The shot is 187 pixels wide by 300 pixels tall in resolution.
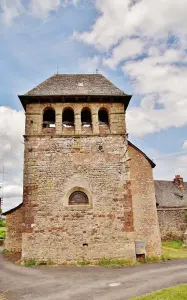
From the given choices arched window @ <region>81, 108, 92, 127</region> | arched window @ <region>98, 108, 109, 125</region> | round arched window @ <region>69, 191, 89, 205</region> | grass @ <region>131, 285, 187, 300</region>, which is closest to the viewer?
grass @ <region>131, 285, 187, 300</region>

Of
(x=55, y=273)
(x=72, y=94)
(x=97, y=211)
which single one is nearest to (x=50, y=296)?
(x=55, y=273)

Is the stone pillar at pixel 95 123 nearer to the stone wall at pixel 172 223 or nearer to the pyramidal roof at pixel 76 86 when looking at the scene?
the pyramidal roof at pixel 76 86

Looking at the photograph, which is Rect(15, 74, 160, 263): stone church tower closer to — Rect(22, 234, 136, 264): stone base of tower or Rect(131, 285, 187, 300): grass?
Rect(22, 234, 136, 264): stone base of tower

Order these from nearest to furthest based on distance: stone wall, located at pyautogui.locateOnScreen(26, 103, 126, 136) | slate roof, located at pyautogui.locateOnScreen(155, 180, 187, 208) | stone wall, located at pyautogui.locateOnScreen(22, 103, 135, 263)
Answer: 1. stone wall, located at pyautogui.locateOnScreen(22, 103, 135, 263)
2. stone wall, located at pyautogui.locateOnScreen(26, 103, 126, 136)
3. slate roof, located at pyautogui.locateOnScreen(155, 180, 187, 208)

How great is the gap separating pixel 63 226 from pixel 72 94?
23.6ft

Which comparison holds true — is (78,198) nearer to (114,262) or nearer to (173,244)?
(114,262)

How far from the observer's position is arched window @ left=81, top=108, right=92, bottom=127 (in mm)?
15261

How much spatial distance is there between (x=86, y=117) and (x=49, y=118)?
7.27 feet

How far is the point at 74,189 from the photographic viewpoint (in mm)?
13695

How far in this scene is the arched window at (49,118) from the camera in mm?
14938

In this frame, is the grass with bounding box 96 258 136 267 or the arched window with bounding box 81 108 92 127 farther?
the arched window with bounding box 81 108 92 127

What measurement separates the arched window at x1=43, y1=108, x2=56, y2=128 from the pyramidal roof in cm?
103

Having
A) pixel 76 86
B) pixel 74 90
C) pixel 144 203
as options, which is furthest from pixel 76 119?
pixel 144 203

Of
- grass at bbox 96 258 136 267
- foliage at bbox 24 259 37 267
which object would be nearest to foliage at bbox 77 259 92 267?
grass at bbox 96 258 136 267
